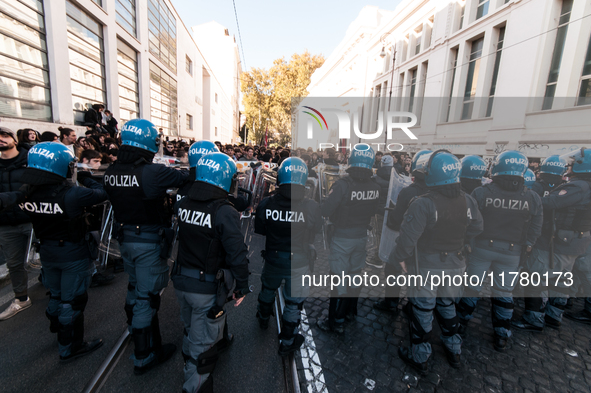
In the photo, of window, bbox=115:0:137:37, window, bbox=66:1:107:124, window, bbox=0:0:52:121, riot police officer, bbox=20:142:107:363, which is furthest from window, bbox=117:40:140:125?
riot police officer, bbox=20:142:107:363

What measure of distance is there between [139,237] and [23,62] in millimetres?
9309

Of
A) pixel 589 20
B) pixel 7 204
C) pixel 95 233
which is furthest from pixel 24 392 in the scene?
pixel 589 20

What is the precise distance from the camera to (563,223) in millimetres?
3531

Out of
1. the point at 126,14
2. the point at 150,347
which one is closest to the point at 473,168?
the point at 150,347

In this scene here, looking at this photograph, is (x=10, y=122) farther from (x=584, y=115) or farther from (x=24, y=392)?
(x=584, y=115)

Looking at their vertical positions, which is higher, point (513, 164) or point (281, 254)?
point (513, 164)

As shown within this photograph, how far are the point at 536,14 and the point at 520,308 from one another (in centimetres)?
1322

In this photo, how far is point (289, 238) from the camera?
2.88 metres

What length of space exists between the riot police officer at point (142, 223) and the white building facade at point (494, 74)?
12970mm

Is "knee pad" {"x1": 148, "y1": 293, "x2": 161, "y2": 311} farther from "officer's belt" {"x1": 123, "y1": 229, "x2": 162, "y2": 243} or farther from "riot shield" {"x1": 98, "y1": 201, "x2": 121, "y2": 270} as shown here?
"riot shield" {"x1": 98, "y1": 201, "x2": 121, "y2": 270}

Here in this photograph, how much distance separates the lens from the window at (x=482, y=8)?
14.6 metres

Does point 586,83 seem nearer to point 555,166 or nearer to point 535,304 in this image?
point 555,166

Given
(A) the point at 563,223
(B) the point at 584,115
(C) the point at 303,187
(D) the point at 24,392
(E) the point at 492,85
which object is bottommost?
(D) the point at 24,392

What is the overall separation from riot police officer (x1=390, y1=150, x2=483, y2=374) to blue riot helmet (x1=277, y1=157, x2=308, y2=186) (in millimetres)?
1182
